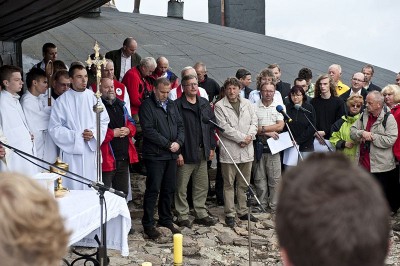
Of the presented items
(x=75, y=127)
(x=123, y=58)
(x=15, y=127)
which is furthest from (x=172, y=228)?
(x=123, y=58)

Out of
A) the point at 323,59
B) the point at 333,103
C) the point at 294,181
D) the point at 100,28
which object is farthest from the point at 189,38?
the point at 294,181

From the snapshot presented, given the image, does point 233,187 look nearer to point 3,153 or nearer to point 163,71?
point 163,71

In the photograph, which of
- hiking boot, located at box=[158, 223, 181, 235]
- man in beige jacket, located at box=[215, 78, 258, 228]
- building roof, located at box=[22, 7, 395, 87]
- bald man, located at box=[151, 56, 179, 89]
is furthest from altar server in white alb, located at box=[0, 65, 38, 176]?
building roof, located at box=[22, 7, 395, 87]

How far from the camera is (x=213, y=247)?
654 cm

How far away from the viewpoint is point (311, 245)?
131 centimetres

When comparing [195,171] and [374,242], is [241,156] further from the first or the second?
[374,242]

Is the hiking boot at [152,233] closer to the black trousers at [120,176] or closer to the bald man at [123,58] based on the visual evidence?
the black trousers at [120,176]

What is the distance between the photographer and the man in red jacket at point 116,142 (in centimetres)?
659

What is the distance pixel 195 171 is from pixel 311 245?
5.97m

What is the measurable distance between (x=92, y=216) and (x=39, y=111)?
6.71 feet

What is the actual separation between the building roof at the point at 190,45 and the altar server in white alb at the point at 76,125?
5.58m

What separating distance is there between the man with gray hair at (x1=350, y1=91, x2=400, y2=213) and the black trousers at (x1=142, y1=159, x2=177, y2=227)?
6.62 feet

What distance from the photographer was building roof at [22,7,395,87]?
1305 centimetres

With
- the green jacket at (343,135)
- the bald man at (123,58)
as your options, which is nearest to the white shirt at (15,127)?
the bald man at (123,58)
